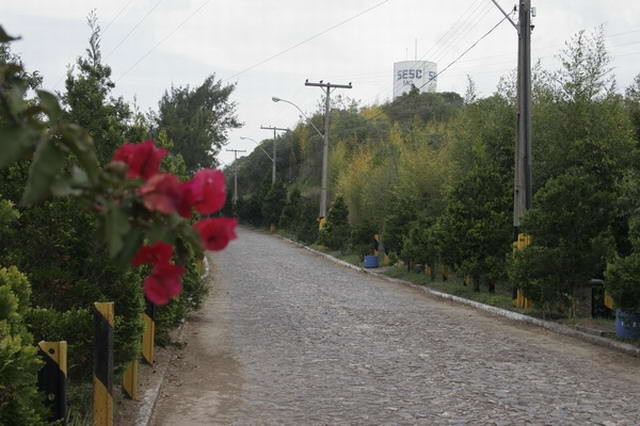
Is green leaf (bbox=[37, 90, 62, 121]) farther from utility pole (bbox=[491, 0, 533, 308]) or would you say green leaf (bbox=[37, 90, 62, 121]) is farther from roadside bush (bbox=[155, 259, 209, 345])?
utility pole (bbox=[491, 0, 533, 308])

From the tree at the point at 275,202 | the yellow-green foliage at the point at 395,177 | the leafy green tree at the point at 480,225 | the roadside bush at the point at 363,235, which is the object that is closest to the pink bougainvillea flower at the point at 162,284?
the leafy green tree at the point at 480,225

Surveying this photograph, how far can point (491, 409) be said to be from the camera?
7.22 metres

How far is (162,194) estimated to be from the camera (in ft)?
3.46

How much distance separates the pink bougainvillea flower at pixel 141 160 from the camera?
3.78ft

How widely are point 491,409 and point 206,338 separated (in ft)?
17.9

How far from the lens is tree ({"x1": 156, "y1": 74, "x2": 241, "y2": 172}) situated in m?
21.5

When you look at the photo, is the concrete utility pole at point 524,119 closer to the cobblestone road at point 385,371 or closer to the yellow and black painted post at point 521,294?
the yellow and black painted post at point 521,294

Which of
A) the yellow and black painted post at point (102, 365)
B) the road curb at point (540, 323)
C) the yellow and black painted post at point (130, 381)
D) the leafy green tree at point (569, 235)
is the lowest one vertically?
the road curb at point (540, 323)

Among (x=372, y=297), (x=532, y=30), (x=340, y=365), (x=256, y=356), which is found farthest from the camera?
(x=372, y=297)

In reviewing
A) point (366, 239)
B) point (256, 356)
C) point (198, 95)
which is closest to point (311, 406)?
point (256, 356)

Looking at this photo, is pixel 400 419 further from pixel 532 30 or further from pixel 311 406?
pixel 532 30

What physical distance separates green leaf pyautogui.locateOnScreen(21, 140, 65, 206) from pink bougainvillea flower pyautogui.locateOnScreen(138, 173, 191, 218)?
120 millimetres

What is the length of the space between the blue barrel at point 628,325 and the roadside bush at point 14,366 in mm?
9571

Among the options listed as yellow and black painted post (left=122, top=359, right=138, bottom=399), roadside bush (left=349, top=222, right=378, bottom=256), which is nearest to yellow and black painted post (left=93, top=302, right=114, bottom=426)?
yellow and black painted post (left=122, top=359, right=138, bottom=399)
